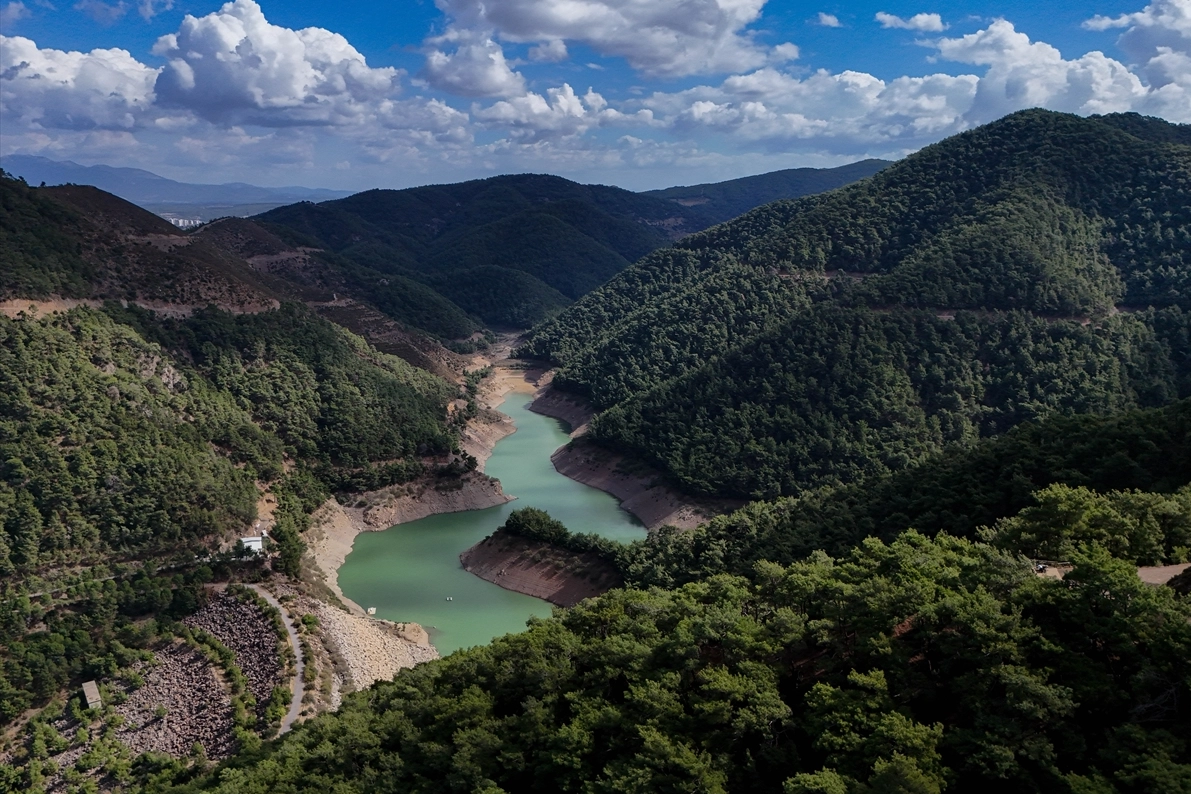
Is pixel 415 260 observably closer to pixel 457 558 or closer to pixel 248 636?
pixel 457 558

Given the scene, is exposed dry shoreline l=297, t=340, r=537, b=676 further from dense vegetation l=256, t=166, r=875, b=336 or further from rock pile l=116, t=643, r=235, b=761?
dense vegetation l=256, t=166, r=875, b=336

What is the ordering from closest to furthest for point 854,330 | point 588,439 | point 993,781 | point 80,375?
point 993,781
point 80,375
point 854,330
point 588,439

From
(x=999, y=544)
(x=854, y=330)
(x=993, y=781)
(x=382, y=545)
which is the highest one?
(x=854, y=330)

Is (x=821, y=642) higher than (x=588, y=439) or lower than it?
higher

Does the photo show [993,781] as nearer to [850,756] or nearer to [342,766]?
[850,756]

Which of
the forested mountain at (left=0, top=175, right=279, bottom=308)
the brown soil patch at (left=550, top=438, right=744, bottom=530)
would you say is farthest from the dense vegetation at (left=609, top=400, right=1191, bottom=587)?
the forested mountain at (left=0, top=175, right=279, bottom=308)

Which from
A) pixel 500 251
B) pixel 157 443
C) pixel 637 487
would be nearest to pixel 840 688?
pixel 157 443

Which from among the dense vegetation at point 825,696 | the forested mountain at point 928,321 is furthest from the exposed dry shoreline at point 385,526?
the dense vegetation at point 825,696

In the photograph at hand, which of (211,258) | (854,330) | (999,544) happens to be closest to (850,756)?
(999,544)
